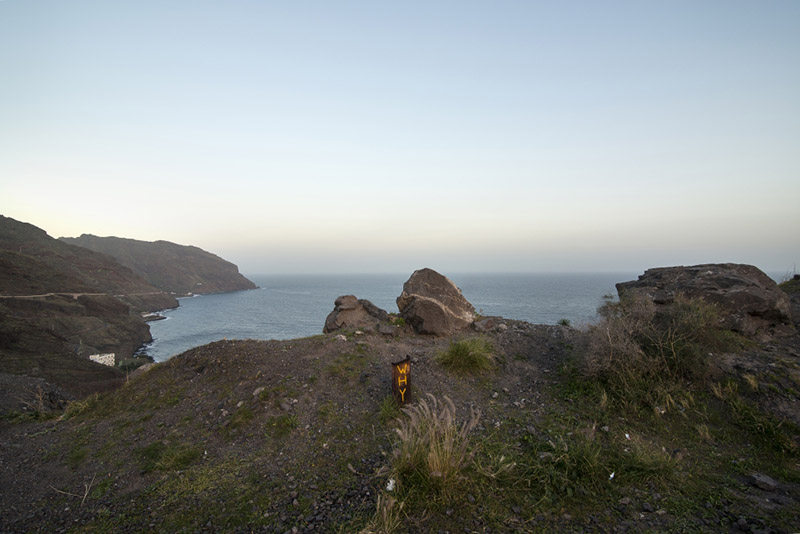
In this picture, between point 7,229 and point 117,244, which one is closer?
point 7,229

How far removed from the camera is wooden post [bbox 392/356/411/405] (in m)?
6.26

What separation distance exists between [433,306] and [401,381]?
5184 mm

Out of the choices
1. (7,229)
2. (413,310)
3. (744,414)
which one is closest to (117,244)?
(7,229)

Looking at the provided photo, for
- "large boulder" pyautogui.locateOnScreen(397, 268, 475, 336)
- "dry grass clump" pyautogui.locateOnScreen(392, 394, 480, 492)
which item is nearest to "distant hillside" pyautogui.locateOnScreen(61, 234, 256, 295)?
"large boulder" pyautogui.locateOnScreen(397, 268, 475, 336)

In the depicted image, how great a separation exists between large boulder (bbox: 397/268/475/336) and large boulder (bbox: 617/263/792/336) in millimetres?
5808

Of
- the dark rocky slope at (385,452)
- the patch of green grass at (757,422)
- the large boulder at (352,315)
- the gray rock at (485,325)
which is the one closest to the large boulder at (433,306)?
the gray rock at (485,325)

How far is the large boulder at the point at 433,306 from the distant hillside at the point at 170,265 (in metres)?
128

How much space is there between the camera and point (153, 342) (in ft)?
147

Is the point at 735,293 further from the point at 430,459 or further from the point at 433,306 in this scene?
the point at 430,459

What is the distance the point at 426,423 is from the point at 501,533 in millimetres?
1528

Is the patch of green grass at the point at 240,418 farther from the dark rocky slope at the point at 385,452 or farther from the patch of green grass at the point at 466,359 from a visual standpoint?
the patch of green grass at the point at 466,359

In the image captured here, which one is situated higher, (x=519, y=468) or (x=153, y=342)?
(x=519, y=468)

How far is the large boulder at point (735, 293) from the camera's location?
906 cm

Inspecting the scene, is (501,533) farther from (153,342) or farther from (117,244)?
(117,244)
